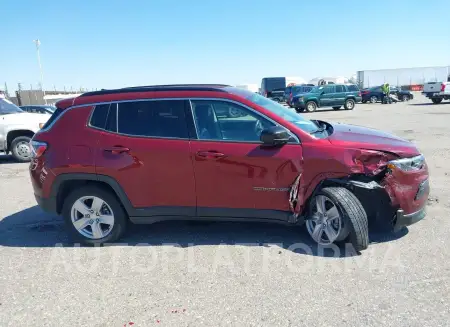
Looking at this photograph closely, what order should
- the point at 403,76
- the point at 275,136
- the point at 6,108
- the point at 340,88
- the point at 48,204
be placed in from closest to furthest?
the point at 275,136 → the point at 48,204 → the point at 6,108 → the point at 340,88 → the point at 403,76

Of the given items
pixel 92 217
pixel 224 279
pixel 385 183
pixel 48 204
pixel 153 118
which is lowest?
pixel 224 279

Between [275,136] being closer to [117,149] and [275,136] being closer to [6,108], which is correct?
[117,149]

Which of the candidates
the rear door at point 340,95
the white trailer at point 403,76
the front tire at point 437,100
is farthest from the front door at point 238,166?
the white trailer at point 403,76

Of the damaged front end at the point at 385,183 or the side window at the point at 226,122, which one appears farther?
the side window at the point at 226,122

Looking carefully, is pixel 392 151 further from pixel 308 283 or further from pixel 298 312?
pixel 298 312

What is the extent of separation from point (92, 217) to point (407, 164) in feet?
11.5

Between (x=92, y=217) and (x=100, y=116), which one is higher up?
(x=100, y=116)

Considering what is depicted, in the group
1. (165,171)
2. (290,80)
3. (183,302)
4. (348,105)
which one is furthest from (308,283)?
(290,80)

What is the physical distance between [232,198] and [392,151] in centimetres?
171

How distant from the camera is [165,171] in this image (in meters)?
3.85

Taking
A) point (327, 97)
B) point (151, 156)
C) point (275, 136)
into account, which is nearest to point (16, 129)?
point (151, 156)

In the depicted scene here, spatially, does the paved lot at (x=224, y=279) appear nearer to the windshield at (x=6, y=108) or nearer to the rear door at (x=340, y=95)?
the windshield at (x=6, y=108)

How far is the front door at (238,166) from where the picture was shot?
3.67 meters

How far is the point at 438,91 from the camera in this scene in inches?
1050
